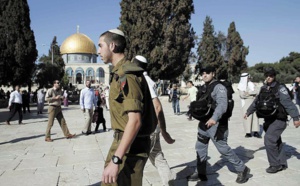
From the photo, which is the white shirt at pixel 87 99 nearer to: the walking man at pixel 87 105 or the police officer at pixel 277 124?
the walking man at pixel 87 105

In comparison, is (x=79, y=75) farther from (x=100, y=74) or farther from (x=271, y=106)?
(x=271, y=106)

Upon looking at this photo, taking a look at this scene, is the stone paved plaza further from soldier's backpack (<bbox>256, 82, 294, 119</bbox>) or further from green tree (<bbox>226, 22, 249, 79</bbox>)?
green tree (<bbox>226, 22, 249, 79</bbox>)

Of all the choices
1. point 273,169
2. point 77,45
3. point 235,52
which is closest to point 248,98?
point 273,169

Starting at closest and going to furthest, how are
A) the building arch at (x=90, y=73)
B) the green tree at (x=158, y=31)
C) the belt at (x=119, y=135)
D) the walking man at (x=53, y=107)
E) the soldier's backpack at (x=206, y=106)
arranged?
1. the belt at (x=119, y=135)
2. the soldier's backpack at (x=206, y=106)
3. the walking man at (x=53, y=107)
4. the green tree at (x=158, y=31)
5. the building arch at (x=90, y=73)

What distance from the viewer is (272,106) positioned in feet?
15.9

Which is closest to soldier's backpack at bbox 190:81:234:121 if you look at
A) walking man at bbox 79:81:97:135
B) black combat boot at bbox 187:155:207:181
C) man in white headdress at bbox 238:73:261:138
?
black combat boot at bbox 187:155:207:181

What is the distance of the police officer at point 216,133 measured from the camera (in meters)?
4.09

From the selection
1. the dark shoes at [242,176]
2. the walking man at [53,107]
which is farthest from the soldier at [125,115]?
the walking man at [53,107]

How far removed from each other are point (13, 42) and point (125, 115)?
30624 mm

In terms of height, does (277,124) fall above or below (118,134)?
below

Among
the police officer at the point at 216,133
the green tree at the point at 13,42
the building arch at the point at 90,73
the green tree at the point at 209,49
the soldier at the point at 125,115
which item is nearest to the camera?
the soldier at the point at 125,115

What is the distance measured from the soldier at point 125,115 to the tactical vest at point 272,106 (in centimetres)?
329

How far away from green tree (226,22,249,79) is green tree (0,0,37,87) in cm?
3980

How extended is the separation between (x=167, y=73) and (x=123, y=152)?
34.9 metres
